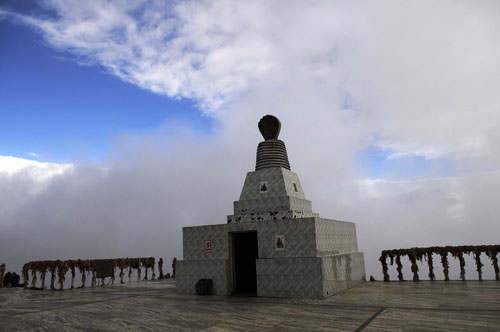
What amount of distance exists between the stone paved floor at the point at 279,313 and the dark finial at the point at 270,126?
9.90 metres

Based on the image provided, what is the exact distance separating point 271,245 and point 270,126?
767 cm

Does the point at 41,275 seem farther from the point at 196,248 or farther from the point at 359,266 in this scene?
the point at 359,266

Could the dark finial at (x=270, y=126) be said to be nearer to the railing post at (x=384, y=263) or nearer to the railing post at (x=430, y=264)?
the railing post at (x=384, y=263)

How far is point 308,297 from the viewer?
15844mm

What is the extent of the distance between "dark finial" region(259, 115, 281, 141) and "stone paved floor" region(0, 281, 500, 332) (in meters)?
9.90

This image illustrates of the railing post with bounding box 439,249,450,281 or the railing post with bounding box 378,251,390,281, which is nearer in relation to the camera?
the railing post with bounding box 439,249,450,281

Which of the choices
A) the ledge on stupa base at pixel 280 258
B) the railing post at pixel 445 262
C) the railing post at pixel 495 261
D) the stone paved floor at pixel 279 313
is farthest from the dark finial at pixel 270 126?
the railing post at pixel 495 261

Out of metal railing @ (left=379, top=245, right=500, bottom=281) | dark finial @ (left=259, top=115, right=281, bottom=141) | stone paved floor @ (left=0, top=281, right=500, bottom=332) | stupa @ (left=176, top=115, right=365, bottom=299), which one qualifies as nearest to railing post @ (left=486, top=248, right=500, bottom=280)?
metal railing @ (left=379, top=245, right=500, bottom=281)

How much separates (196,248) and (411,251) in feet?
45.7

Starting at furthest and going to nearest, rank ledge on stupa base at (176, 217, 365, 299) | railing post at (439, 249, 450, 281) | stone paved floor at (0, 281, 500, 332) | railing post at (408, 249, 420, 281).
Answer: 1. railing post at (408, 249, 420, 281)
2. railing post at (439, 249, 450, 281)
3. ledge on stupa base at (176, 217, 365, 299)
4. stone paved floor at (0, 281, 500, 332)

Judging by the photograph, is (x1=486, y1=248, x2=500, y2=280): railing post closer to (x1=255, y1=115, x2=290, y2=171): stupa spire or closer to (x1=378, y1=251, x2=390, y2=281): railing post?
(x1=378, y1=251, x2=390, y2=281): railing post

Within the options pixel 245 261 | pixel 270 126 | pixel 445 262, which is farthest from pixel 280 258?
pixel 445 262

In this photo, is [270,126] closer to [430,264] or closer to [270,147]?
[270,147]

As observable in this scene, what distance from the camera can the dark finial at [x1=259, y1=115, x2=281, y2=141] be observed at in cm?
2153
